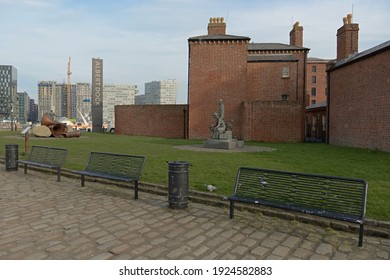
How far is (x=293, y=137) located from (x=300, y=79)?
8.93m

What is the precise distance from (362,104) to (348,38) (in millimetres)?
13855

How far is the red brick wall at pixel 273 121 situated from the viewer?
24797 mm

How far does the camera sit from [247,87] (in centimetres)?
3039

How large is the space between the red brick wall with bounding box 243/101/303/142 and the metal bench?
19.6 m

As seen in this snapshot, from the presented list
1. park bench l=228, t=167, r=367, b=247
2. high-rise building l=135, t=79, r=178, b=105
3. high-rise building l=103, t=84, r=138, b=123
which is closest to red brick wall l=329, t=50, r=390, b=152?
park bench l=228, t=167, r=367, b=247

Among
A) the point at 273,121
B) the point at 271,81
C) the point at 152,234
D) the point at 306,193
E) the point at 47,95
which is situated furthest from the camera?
the point at 47,95

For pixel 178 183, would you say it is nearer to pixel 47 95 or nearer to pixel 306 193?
pixel 306 193

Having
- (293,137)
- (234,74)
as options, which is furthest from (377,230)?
(234,74)

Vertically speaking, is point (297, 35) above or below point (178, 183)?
above

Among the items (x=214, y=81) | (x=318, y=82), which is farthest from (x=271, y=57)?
(x=318, y=82)

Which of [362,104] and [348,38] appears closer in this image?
[362,104]

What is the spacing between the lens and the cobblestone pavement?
12.2 ft

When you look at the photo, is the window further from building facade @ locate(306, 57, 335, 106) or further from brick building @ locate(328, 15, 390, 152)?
building facade @ locate(306, 57, 335, 106)
